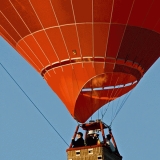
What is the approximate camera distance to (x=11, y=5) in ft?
107

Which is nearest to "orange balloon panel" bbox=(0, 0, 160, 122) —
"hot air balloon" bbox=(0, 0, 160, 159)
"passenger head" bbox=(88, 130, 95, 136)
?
"hot air balloon" bbox=(0, 0, 160, 159)

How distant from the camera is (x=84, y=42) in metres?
32.8

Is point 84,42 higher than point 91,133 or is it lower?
higher

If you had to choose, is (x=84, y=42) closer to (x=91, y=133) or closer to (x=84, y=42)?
(x=84, y=42)

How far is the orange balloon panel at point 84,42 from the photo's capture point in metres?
32.4

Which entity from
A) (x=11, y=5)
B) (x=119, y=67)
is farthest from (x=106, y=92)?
(x=11, y=5)

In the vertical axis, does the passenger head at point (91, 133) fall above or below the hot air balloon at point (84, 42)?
below

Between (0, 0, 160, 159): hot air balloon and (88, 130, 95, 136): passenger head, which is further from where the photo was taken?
(88, 130, 95, 136): passenger head

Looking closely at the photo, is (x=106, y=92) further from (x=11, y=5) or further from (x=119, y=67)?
(x=11, y=5)

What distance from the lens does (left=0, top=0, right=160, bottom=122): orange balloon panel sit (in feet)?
106

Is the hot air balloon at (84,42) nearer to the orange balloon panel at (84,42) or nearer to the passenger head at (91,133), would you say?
the orange balloon panel at (84,42)

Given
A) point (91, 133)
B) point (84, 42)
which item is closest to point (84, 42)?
point (84, 42)

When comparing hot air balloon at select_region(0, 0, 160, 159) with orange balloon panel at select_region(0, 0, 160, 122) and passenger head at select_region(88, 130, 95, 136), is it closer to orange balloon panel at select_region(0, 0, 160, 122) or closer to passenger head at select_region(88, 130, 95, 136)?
orange balloon panel at select_region(0, 0, 160, 122)

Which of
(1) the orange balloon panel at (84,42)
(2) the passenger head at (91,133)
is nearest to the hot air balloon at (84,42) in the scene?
(1) the orange balloon panel at (84,42)
